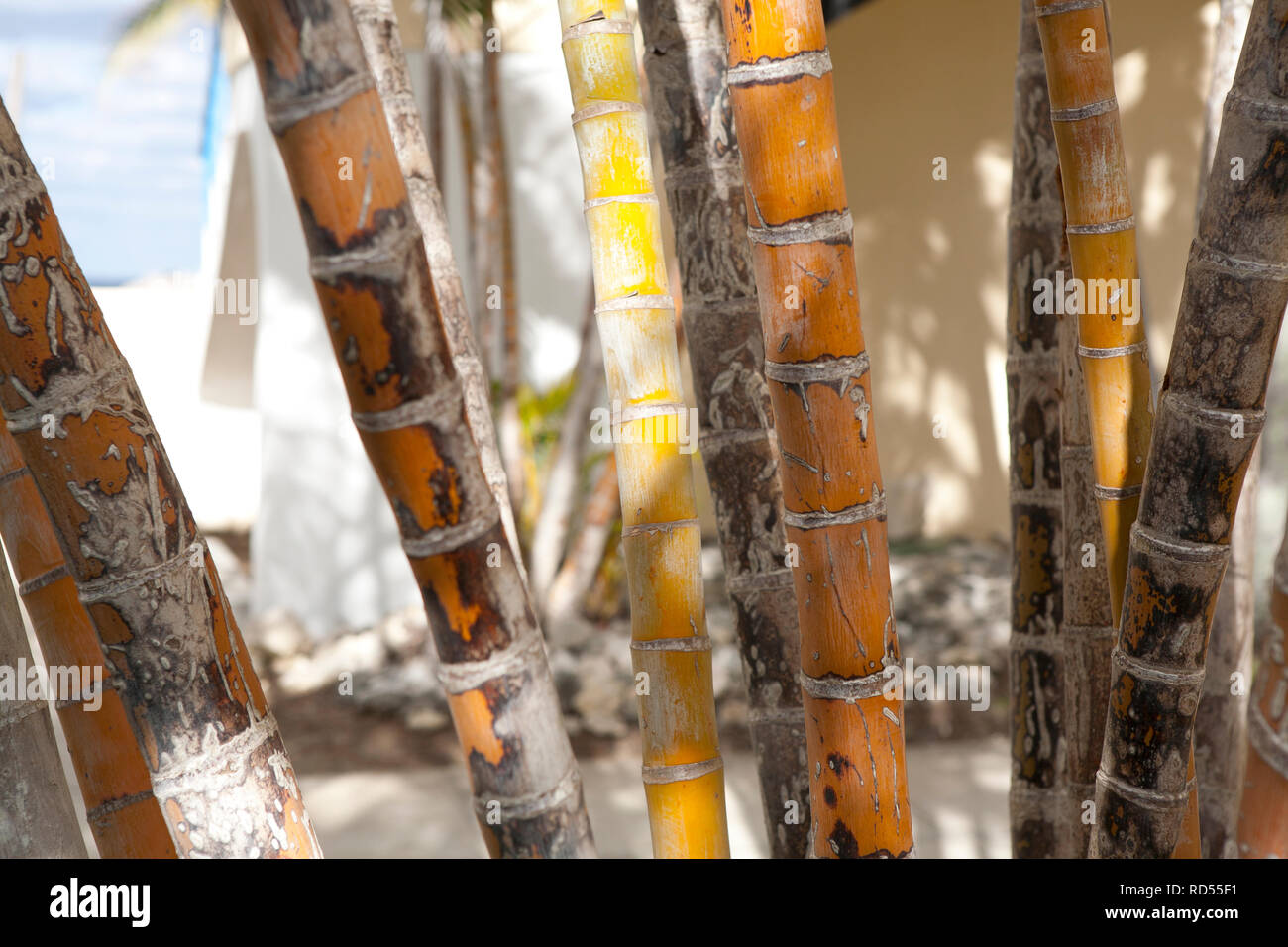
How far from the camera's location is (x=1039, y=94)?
4.52 ft

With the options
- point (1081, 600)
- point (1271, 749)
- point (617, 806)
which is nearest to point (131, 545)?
point (1081, 600)

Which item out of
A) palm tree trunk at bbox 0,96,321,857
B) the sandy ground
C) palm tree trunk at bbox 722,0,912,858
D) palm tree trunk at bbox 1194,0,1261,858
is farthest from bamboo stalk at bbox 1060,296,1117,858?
the sandy ground

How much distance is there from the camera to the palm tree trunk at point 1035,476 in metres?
1.40

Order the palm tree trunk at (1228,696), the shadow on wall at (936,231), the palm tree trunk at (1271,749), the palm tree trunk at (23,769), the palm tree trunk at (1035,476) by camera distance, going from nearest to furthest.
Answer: the palm tree trunk at (23,769), the palm tree trunk at (1271,749), the palm tree trunk at (1035,476), the palm tree trunk at (1228,696), the shadow on wall at (936,231)

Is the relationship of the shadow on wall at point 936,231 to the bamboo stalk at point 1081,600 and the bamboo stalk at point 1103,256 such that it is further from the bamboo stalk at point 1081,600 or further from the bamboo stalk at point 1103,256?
the bamboo stalk at point 1103,256

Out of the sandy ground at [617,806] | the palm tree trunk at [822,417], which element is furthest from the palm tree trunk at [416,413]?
the sandy ground at [617,806]

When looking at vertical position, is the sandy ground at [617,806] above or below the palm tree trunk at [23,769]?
below

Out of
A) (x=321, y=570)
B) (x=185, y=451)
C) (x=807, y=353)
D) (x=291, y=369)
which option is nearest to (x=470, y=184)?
(x=291, y=369)

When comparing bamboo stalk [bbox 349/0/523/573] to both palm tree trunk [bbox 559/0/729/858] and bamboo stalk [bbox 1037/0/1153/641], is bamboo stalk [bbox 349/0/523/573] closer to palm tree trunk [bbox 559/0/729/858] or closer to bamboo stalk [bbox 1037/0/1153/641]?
palm tree trunk [bbox 559/0/729/858]

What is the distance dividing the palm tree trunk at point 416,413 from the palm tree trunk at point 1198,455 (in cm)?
58

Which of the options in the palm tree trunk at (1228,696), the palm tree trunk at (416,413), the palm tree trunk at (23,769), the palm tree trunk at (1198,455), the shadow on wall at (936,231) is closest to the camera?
the palm tree trunk at (416,413)

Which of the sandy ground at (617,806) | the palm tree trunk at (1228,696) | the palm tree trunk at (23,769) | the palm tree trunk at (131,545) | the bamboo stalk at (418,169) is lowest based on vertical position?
the sandy ground at (617,806)

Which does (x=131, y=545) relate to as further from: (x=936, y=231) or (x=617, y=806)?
(x=936, y=231)
